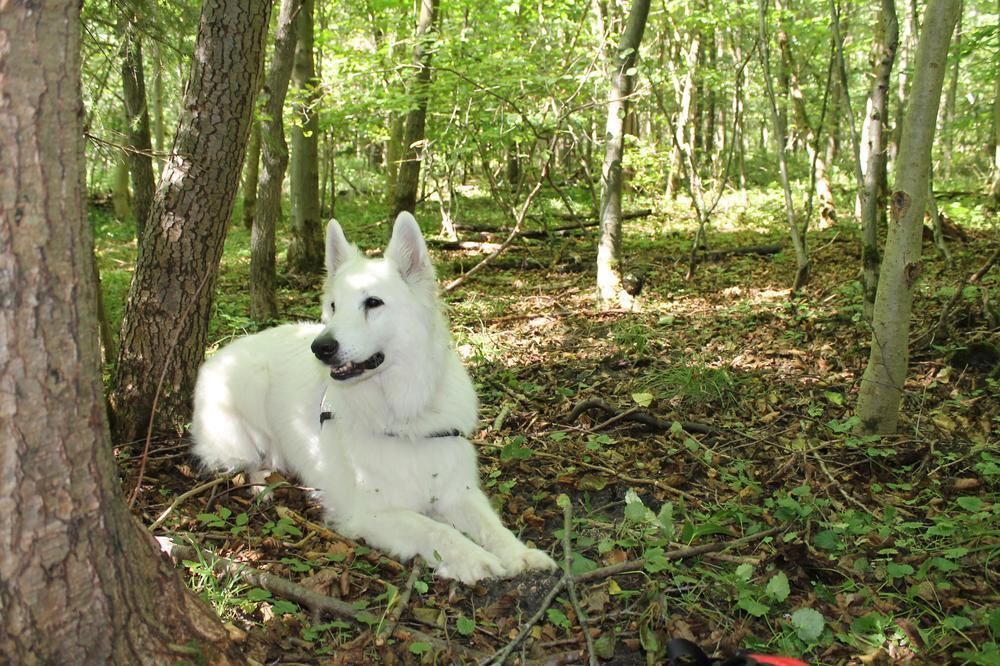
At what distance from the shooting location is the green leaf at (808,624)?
2781 millimetres

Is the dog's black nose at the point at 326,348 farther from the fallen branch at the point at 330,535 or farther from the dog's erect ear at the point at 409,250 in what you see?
the fallen branch at the point at 330,535

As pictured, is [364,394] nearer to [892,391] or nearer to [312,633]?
[312,633]

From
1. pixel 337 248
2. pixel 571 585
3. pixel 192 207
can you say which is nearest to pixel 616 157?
pixel 337 248

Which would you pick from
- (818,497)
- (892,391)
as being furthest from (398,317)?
(892,391)

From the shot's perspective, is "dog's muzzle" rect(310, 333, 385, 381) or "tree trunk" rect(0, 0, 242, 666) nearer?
"tree trunk" rect(0, 0, 242, 666)

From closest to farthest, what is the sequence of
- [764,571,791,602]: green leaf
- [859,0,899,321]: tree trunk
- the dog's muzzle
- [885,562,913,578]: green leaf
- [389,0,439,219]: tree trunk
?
1. [764,571,791,602]: green leaf
2. [885,562,913,578]: green leaf
3. the dog's muzzle
4. [859,0,899,321]: tree trunk
5. [389,0,439,219]: tree trunk

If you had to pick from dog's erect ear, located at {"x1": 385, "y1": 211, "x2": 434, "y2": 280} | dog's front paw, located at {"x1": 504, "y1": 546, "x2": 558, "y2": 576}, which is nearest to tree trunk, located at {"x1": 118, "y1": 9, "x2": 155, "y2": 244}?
Answer: dog's erect ear, located at {"x1": 385, "y1": 211, "x2": 434, "y2": 280}

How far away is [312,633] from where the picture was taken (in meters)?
2.88

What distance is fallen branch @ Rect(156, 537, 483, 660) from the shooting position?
2.96 metres

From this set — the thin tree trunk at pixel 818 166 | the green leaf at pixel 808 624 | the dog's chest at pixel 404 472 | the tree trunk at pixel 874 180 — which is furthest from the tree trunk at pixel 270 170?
the thin tree trunk at pixel 818 166

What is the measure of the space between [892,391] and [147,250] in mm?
4786

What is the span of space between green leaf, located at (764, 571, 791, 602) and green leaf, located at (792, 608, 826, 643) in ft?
0.41

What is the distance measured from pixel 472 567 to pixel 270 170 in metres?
5.60

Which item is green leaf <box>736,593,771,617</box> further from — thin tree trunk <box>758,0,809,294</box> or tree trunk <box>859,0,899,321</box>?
thin tree trunk <box>758,0,809,294</box>
